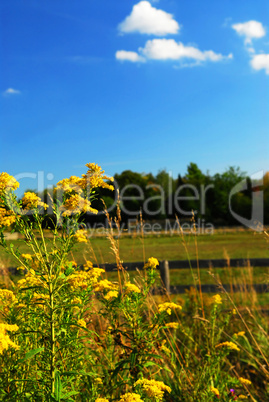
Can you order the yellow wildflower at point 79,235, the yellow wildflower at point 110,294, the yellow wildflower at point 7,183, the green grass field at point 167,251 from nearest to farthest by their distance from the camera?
1. the yellow wildflower at point 7,183
2. the yellow wildflower at point 79,235
3. the yellow wildflower at point 110,294
4. the green grass field at point 167,251

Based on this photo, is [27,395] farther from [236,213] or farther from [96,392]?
[236,213]

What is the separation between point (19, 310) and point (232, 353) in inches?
123

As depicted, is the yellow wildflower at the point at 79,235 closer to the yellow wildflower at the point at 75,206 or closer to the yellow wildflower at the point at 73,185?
the yellow wildflower at the point at 75,206

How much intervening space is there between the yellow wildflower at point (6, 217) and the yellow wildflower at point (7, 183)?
0.13 meters

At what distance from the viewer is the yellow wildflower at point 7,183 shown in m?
1.73

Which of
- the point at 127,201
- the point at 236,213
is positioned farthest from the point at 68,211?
the point at 236,213

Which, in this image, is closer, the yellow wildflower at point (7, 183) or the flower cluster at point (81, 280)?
the yellow wildflower at point (7, 183)

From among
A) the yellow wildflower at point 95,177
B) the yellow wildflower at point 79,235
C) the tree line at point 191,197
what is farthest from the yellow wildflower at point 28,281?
the tree line at point 191,197

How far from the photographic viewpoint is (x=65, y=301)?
67.0 inches

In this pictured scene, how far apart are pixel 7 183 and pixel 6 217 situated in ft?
0.61

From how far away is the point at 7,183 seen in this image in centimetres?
175

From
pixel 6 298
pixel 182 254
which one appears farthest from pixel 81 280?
pixel 182 254

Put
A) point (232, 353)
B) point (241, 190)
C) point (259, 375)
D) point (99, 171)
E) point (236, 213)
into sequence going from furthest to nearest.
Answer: point (241, 190), point (236, 213), point (232, 353), point (259, 375), point (99, 171)

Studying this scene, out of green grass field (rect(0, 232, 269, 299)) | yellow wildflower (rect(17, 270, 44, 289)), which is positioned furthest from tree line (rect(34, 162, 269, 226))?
yellow wildflower (rect(17, 270, 44, 289))
